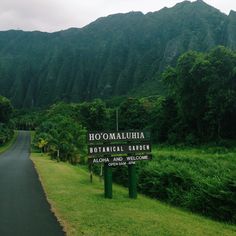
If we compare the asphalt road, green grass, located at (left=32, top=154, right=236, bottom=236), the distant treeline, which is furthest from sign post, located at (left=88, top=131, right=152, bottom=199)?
the distant treeline

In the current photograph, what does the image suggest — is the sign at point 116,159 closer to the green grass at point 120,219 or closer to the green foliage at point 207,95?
the green grass at point 120,219

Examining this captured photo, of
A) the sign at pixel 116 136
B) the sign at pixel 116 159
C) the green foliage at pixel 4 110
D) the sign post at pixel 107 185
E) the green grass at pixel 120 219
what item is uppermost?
the green foliage at pixel 4 110

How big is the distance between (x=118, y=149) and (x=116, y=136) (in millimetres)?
515

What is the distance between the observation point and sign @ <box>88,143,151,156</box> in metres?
→ 15.8

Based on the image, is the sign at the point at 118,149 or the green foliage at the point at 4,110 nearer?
the sign at the point at 118,149

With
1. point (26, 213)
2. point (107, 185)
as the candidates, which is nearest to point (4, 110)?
point (107, 185)

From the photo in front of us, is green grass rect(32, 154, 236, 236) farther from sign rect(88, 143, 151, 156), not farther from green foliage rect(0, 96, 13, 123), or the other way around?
green foliage rect(0, 96, 13, 123)

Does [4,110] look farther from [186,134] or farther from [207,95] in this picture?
[207,95]

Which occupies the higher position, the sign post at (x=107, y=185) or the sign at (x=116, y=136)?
the sign at (x=116, y=136)

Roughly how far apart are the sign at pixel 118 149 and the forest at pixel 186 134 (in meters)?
2.23

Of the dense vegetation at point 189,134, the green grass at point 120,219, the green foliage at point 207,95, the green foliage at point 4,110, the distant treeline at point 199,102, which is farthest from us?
the green foliage at point 4,110

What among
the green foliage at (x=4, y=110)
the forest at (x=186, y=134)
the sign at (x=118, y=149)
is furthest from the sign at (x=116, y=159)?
the green foliage at (x=4, y=110)

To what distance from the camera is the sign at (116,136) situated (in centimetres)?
1587

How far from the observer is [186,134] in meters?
72.6
